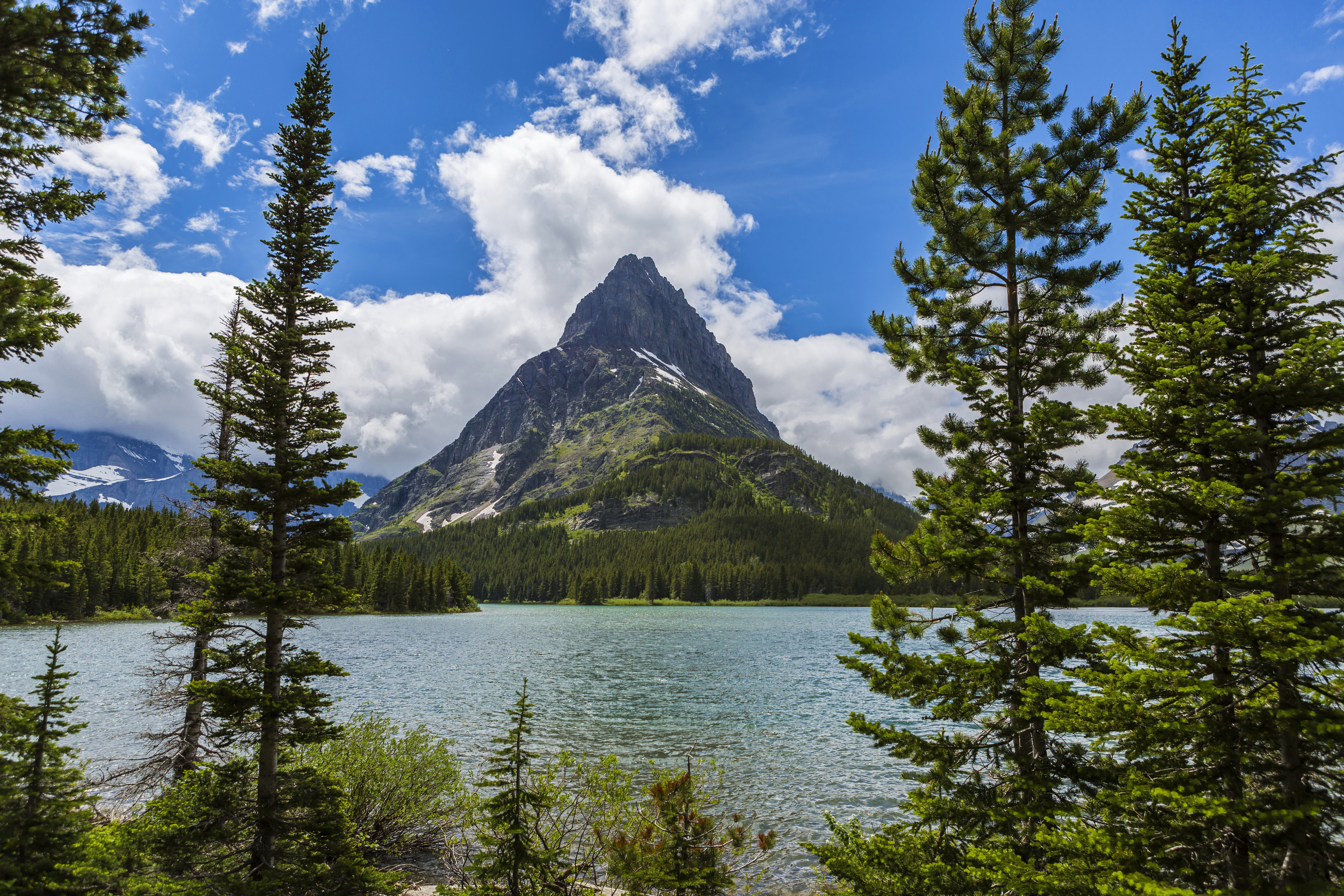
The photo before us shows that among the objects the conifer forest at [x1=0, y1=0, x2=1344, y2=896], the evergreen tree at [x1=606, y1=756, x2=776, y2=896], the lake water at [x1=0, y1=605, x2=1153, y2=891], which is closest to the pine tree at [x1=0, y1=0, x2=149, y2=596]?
the conifer forest at [x1=0, y1=0, x2=1344, y2=896]

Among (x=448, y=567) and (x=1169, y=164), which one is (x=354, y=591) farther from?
(x=448, y=567)

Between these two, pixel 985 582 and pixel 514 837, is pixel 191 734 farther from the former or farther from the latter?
pixel 985 582

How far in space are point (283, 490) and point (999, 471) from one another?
54.9 ft

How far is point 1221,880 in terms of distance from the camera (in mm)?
8211

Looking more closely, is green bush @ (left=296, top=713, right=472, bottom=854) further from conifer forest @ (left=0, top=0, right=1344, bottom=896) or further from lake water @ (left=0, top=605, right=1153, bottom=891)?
lake water @ (left=0, top=605, right=1153, bottom=891)

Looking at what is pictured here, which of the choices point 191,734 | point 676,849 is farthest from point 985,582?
point 191,734

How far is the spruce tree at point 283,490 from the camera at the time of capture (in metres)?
13.6

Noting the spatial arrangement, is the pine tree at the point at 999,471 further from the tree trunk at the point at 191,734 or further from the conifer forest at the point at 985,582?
the tree trunk at the point at 191,734

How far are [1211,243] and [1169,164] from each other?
6.03 ft

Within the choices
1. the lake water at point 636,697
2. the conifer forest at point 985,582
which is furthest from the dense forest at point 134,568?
the lake water at point 636,697

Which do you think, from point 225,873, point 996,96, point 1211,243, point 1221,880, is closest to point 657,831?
point 1221,880

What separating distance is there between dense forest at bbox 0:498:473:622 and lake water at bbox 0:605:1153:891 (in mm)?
4488

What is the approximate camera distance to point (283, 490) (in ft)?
47.6

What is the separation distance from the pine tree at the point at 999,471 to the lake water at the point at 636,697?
33.4 feet
